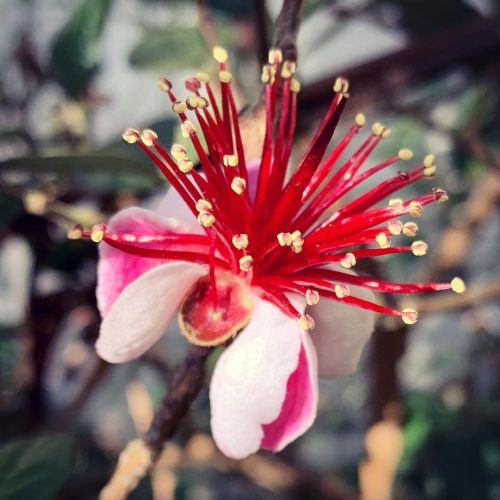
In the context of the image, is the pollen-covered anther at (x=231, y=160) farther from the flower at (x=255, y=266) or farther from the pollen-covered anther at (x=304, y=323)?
the pollen-covered anther at (x=304, y=323)

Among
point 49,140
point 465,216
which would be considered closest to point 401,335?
point 465,216

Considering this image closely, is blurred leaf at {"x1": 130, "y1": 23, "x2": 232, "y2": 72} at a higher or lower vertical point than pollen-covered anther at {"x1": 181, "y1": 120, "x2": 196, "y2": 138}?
lower

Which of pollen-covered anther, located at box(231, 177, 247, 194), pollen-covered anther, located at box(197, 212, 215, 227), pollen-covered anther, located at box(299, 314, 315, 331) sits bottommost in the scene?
pollen-covered anther, located at box(299, 314, 315, 331)

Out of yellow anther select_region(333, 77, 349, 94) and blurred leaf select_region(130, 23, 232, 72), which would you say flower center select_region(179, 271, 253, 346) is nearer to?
yellow anther select_region(333, 77, 349, 94)

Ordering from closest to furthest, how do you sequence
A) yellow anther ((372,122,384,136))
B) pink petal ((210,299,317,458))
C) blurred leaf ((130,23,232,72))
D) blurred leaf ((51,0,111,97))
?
pink petal ((210,299,317,458))
yellow anther ((372,122,384,136))
blurred leaf ((51,0,111,97))
blurred leaf ((130,23,232,72))

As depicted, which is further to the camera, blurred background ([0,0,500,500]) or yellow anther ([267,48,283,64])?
blurred background ([0,0,500,500])

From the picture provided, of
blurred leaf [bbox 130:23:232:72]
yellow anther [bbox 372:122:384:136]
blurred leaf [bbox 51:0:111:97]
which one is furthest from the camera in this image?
blurred leaf [bbox 130:23:232:72]

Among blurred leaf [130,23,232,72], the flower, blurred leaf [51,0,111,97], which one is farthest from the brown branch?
blurred leaf [130,23,232,72]
